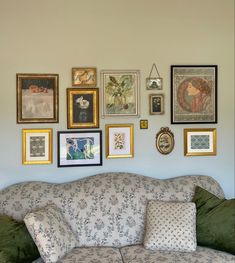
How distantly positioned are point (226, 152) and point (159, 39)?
1.21 metres

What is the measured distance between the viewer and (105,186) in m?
2.87

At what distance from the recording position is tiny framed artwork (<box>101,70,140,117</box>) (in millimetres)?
3111

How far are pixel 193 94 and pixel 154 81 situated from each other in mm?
380

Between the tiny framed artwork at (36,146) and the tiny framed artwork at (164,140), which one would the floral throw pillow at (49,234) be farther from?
the tiny framed artwork at (164,140)

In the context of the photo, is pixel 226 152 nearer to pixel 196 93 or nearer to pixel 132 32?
pixel 196 93

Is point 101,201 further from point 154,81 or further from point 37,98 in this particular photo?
point 154,81

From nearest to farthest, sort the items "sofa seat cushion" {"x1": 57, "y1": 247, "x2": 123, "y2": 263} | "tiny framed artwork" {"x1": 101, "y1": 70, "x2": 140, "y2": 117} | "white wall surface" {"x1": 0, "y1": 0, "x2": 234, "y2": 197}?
"sofa seat cushion" {"x1": 57, "y1": 247, "x2": 123, "y2": 263} < "white wall surface" {"x1": 0, "y1": 0, "x2": 234, "y2": 197} < "tiny framed artwork" {"x1": 101, "y1": 70, "x2": 140, "y2": 117}

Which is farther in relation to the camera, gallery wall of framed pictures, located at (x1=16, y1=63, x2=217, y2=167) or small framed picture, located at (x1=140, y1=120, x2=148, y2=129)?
small framed picture, located at (x1=140, y1=120, x2=148, y2=129)

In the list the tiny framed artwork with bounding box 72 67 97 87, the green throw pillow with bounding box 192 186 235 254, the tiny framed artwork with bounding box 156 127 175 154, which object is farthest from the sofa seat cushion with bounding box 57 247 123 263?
the tiny framed artwork with bounding box 72 67 97 87

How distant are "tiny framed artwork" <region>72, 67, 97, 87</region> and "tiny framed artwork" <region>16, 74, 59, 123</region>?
0.51 feet

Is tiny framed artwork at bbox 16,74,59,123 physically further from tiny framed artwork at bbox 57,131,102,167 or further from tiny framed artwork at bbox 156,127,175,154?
tiny framed artwork at bbox 156,127,175,154

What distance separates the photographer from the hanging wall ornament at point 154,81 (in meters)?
3.14

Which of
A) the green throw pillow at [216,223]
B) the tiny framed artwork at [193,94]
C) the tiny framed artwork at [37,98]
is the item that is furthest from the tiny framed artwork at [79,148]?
the green throw pillow at [216,223]

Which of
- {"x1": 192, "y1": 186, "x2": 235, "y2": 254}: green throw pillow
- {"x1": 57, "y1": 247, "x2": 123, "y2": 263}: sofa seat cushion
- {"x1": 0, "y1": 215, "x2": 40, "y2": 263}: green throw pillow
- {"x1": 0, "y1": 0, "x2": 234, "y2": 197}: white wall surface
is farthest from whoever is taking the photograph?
{"x1": 0, "y1": 0, "x2": 234, "y2": 197}: white wall surface
